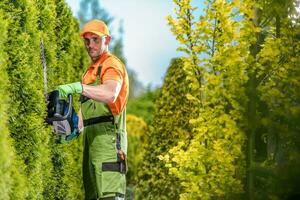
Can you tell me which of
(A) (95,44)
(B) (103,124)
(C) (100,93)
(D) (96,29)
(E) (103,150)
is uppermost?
(D) (96,29)

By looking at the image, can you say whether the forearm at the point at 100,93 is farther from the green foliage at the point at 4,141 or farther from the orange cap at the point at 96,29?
the green foliage at the point at 4,141

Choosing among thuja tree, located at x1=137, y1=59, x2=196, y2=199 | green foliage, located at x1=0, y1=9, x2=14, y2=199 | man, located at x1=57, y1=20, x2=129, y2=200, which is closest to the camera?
green foliage, located at x1=0, y1=9, x2=14, y2=199

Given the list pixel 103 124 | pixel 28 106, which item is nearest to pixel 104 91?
pixel 103 124

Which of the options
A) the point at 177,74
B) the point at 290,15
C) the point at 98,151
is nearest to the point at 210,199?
the point at 98,151

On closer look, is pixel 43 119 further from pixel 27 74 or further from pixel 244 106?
pixel 244 106

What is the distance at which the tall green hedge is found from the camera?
5.83 m

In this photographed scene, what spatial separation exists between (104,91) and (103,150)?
2.00 feet

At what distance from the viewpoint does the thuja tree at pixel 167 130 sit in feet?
36.1

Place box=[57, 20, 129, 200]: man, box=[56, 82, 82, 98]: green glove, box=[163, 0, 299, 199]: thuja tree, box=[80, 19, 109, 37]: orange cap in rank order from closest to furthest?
box=[163, 0, 299, 199]: thuja tree, box=[56, 82, 82, 98]: green glove, box=[57, 20, 129, 200]: man, box=[80, 19, 109, 37]: orange cap

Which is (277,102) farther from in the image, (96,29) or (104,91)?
(96,29)

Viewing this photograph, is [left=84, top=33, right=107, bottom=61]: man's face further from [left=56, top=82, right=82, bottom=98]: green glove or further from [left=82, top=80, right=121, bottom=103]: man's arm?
[left=56, top=82, right=82, bottom=98]: green glove

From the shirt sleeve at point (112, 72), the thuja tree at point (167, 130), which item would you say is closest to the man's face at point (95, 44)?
the shirt sleeve at point (112, 72)

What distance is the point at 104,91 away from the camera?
250 inches

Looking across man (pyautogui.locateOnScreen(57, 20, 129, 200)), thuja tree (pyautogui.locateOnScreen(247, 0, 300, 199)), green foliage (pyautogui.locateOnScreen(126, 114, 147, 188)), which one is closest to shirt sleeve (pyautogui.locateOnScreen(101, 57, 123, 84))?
man (pyautogui.locateOnScreen(57, 20, 129, 200))
